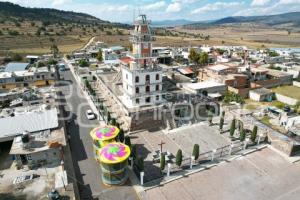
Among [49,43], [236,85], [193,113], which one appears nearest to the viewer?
[193,113]

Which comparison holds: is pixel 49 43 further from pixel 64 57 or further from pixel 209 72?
pixel 209 72

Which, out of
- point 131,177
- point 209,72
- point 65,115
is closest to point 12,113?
point 65,115

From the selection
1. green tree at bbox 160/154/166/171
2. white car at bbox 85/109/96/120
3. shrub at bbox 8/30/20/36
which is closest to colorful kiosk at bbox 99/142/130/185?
green tree at bbox 160/154/166/171

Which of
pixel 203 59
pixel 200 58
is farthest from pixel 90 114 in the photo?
pixel 200 58

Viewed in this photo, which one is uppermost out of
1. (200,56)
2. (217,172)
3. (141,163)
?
(200,56)

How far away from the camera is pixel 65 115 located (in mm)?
51688

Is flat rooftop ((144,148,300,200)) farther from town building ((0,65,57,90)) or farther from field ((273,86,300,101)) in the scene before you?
town building ((0,65,57,90))

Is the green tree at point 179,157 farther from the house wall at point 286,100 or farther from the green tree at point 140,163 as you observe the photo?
the house wall at point 286,100

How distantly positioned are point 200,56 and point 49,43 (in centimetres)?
10307

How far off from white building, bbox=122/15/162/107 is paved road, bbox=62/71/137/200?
10694 millimetres

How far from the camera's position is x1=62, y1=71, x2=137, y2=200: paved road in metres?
29.5

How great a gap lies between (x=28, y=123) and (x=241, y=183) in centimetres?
3634

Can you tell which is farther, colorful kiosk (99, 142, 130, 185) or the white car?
the white car

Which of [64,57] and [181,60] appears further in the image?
[64,57]
